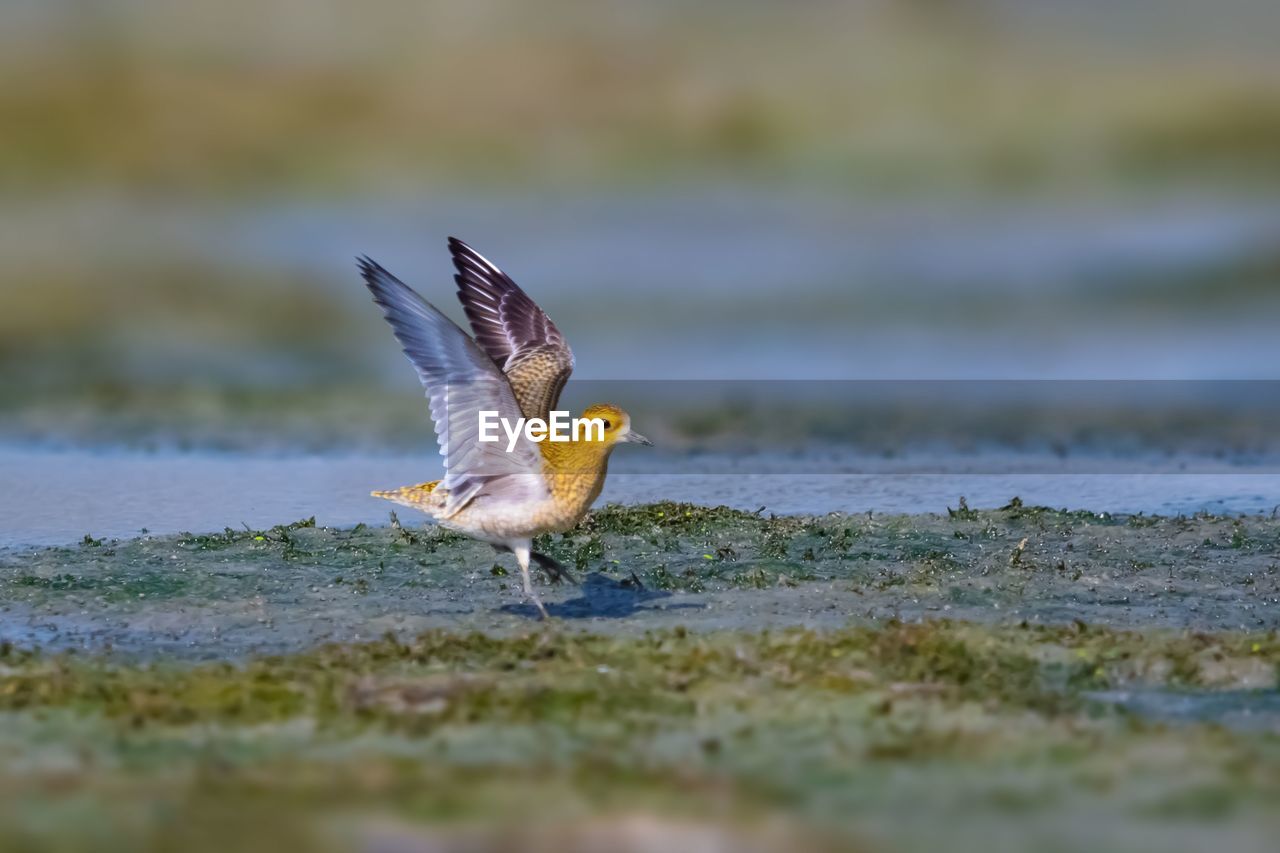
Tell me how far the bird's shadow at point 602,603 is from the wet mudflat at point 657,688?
33mm

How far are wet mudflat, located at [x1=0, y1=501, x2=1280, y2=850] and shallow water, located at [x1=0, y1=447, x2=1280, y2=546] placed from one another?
66.7 inches

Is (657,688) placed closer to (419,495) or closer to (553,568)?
(419,495)

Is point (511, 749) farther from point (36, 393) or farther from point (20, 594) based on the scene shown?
point (36, 393)

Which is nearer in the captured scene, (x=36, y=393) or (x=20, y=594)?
(x=20, y=594)

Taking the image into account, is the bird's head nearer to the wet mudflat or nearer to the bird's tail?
the bird's tail

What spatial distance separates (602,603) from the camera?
12086 millimetres

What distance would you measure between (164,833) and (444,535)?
6.81m

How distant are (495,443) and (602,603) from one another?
1510mm

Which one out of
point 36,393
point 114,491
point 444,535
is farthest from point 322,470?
point 36,393

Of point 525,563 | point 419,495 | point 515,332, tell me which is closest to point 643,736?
point 525,563

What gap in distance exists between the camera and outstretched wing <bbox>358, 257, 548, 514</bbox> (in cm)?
1065

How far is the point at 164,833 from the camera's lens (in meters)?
7.45

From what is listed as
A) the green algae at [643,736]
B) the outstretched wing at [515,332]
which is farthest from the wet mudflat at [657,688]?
the outstretched wing at [515,332]

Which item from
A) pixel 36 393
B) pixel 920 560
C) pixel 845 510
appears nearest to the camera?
pixel 920 560
